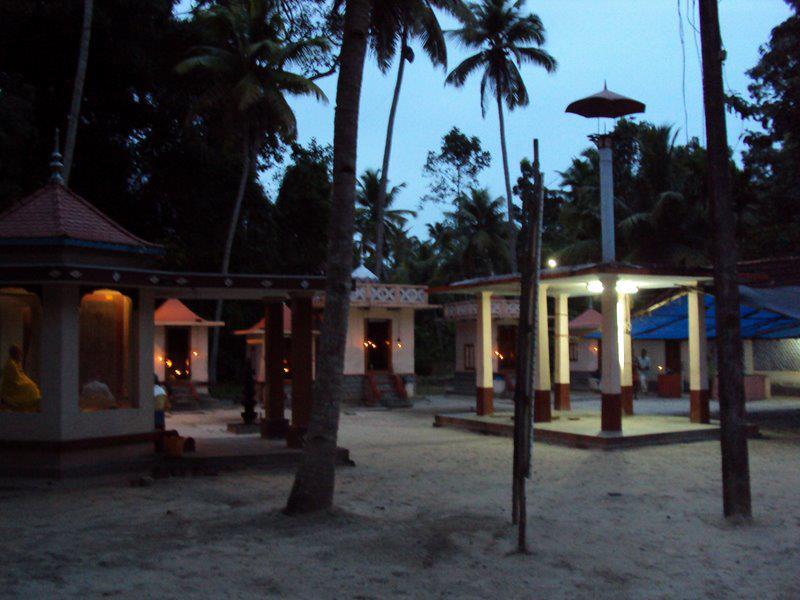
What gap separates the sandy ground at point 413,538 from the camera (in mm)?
5953

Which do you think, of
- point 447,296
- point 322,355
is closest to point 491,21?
point 447,296

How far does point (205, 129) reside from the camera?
29.5m

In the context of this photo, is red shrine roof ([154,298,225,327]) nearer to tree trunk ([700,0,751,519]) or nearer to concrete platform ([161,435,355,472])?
concrete platform ([161,435,355,472])

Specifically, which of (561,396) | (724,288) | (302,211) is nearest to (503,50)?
(302,211)

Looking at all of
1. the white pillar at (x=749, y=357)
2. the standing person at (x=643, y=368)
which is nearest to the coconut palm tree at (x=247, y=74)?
the standing person at (x=643, y=368)

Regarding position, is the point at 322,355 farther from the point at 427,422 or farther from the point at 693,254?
the point at 693,254

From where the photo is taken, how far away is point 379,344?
28250mm

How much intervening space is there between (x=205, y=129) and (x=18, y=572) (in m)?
25.0

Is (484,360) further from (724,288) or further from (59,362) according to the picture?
(724,288)

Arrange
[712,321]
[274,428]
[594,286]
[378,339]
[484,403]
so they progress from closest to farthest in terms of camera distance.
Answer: [274,428]
[594,286]
[484,403]
[712,321]
[378,339]

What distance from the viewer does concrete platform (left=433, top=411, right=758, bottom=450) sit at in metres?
14.4

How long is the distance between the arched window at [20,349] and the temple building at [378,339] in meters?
14.4

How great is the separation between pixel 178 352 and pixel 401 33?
1756 centimetres

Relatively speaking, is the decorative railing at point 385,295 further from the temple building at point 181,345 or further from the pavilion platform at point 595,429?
the pavilion platform at point 595,429
